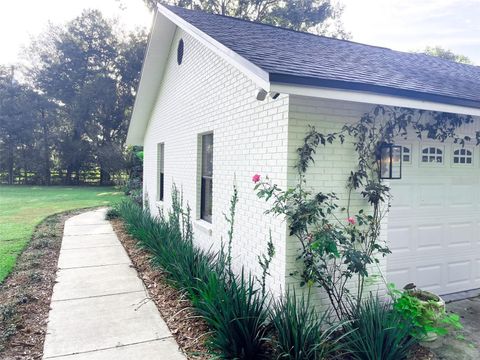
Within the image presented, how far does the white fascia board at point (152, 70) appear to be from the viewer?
26.3 feet

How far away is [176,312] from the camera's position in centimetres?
441

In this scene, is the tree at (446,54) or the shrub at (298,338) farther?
the tree at (446,54)

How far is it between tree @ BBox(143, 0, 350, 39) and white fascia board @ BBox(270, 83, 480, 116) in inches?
875

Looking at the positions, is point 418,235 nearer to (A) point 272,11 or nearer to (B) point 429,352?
(B) point 429,352

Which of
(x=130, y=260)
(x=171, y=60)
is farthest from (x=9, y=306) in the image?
(x=171, y=60)

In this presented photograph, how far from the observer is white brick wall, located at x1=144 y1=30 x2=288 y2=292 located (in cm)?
402

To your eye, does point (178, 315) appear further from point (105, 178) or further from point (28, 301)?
point (105, 178)

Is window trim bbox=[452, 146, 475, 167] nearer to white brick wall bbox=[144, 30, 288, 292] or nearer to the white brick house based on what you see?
the white brick house

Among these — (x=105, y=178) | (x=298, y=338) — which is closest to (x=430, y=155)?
(x=298, y=338)

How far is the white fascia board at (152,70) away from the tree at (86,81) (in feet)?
65.7

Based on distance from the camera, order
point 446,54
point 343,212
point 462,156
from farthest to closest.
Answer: point 446,54, point 462,156, point 343,212

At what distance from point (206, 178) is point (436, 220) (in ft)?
12.5

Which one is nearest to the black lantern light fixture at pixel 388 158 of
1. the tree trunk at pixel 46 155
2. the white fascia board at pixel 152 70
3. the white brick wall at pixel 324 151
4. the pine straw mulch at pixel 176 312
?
the white brick wall at pixel 324 151

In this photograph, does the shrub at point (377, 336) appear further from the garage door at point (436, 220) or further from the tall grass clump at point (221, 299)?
the garage door at point (436, 220)
